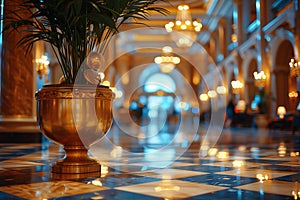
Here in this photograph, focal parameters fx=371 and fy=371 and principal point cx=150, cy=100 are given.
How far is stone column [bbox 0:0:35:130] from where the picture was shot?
601 centimetres

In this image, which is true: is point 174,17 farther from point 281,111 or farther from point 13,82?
point 13,82

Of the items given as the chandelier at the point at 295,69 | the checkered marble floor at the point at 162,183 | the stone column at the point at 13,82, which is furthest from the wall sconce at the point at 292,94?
the checkered marble floor at the point at 162,183

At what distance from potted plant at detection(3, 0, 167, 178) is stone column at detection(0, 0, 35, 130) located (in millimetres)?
3495

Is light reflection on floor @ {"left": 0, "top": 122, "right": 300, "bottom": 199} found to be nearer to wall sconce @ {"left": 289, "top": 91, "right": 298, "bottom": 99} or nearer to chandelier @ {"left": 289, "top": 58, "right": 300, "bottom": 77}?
chandelier @ {"left": 289, "top": 58, "right": 300, "bottom": 77}

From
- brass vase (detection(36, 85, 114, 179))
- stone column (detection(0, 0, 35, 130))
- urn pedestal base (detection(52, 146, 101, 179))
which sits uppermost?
stone column (detection(0, 0, 35, 130))

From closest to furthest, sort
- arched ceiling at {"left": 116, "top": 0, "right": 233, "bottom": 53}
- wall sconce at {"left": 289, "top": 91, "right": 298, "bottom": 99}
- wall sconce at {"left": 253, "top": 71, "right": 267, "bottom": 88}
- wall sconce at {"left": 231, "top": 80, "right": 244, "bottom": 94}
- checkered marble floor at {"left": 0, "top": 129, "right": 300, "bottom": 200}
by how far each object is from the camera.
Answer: checkered marble floor at {"left": 0, "top": 129, "right": 300, "bottom": 200}
wall sconce at {"left": 289, "top": 91, "right": 298, "bottom": 99}
wall sconce at {"left": 253, "top": 71, "right": 267, "bottom": 88}
wall sconce at {"left": 231, "top": 80, "right": 244, "bottom": 94}
arched ceiling at {"left": 116, "top": 0, "right": 233, "bottom": 53}

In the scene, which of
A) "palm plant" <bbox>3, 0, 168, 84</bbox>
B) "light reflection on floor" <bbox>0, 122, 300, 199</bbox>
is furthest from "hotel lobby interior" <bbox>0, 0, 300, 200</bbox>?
"palm plant" <bbox>3, 0, 168, 84</bbox>

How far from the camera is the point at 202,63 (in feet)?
91.6

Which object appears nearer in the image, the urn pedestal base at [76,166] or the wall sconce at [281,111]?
the urn pedestal base at [76,166]

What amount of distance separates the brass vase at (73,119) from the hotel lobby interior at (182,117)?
11 mm

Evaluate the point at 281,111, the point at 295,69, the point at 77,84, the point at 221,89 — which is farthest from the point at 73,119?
the point at 221,89

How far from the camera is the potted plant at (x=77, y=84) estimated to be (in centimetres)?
260

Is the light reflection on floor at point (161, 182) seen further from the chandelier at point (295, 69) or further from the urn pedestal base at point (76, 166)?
the chandelier at point (295, 69)

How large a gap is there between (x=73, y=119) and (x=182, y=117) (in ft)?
76.9
